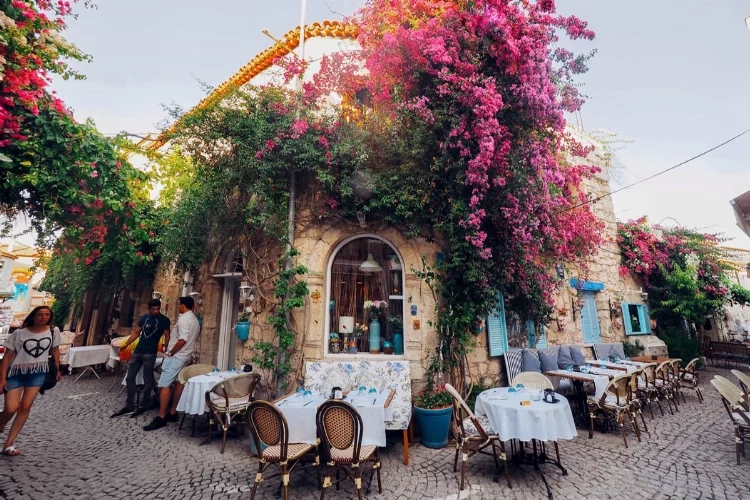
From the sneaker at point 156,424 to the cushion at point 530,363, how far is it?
6.42 metres

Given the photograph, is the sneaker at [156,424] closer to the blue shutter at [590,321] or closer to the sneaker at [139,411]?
the sneaker at [139,411]

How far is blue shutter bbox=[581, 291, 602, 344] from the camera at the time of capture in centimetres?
878

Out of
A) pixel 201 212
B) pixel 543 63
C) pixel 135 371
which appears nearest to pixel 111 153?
pixel 201 212

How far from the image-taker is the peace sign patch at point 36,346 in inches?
172

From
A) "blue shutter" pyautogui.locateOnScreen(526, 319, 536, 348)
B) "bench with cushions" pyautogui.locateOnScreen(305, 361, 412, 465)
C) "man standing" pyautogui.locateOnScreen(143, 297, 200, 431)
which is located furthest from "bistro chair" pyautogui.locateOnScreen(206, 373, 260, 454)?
"blue shutter" pyautogui.locateOnScreen(526, 319, 536, 348)

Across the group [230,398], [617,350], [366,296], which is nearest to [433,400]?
[366,296]

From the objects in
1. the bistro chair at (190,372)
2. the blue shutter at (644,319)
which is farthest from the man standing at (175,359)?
the blue shutter at (644,319)

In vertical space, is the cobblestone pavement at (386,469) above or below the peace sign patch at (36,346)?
below

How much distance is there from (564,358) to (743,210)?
4.46 m

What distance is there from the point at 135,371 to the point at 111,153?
376cm

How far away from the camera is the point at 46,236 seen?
20.1ft

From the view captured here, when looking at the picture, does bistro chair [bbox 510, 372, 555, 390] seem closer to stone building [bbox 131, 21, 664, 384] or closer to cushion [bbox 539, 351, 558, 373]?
stone building [bbox 131, 21, 664, 384]

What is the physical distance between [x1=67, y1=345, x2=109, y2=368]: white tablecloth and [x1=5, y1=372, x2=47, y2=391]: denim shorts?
5.26 m

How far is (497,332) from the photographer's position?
21.6ft
